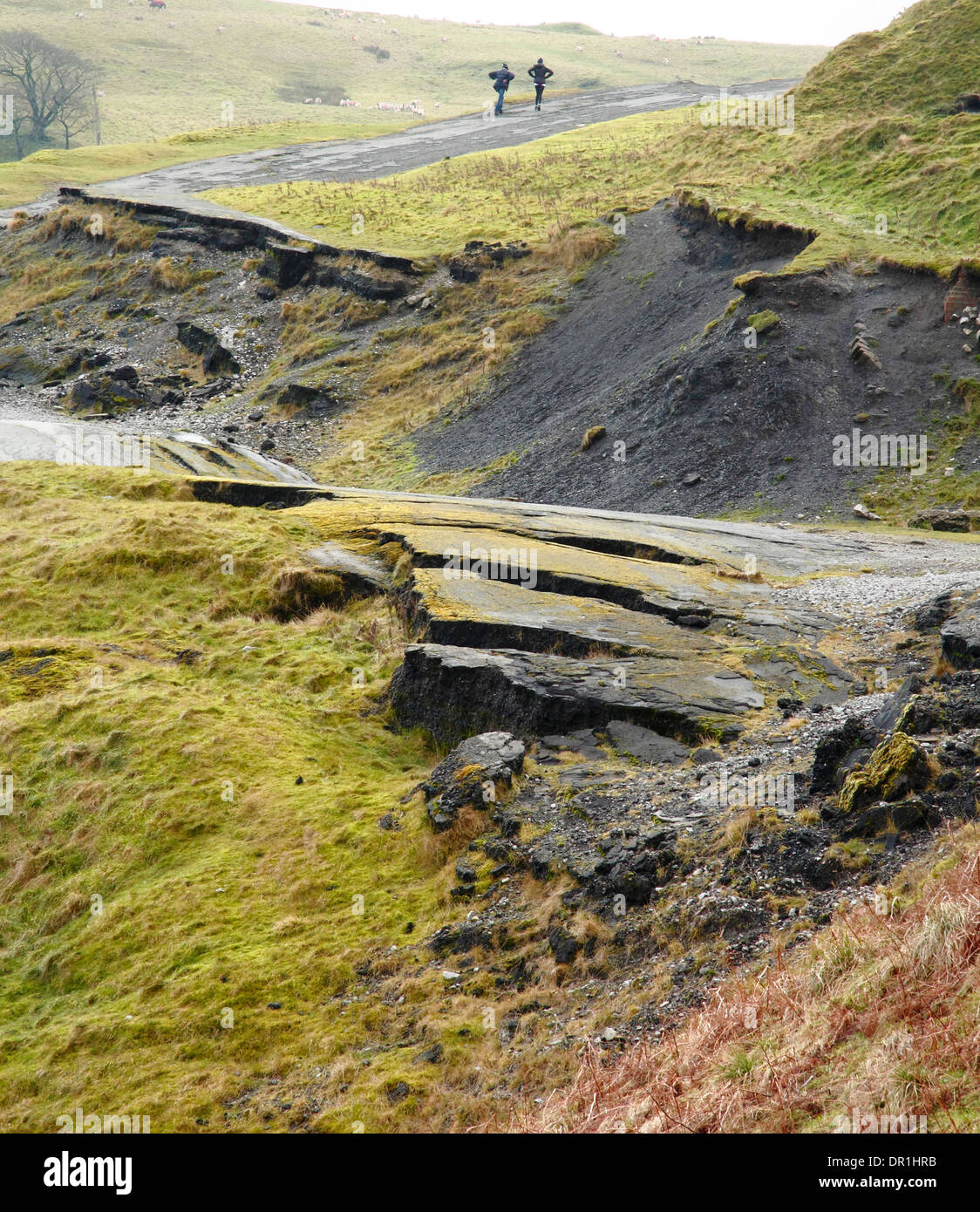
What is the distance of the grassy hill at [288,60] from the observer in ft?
349

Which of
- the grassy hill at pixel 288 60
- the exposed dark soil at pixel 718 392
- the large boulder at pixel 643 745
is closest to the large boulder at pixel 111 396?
the exposed dark soil at pixel 718 392

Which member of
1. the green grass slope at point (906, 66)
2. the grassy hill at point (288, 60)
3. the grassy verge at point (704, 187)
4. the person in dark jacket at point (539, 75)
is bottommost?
the grassy verge at point (704, 187)

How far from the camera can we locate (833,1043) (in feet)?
19.0

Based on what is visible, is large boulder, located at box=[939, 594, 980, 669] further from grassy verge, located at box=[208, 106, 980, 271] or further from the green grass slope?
the green grass slope

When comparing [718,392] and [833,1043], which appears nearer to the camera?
[833,1043]

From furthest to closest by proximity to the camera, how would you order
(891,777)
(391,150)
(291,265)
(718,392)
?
(391,150) → (291,265) → (718,392) → (891,777)

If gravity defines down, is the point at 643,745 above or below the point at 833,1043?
below

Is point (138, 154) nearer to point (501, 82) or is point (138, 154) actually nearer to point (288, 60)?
point (501, 82)

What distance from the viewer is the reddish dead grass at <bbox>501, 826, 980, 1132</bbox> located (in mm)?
5180

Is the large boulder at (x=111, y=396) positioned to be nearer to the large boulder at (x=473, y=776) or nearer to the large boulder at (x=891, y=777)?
the large boulder at (x=473, y=776)

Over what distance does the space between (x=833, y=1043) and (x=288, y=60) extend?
149661 millimetres

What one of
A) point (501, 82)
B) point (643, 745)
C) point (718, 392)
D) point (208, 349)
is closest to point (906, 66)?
point (718, 392)

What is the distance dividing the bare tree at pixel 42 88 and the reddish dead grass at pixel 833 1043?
371 ft
